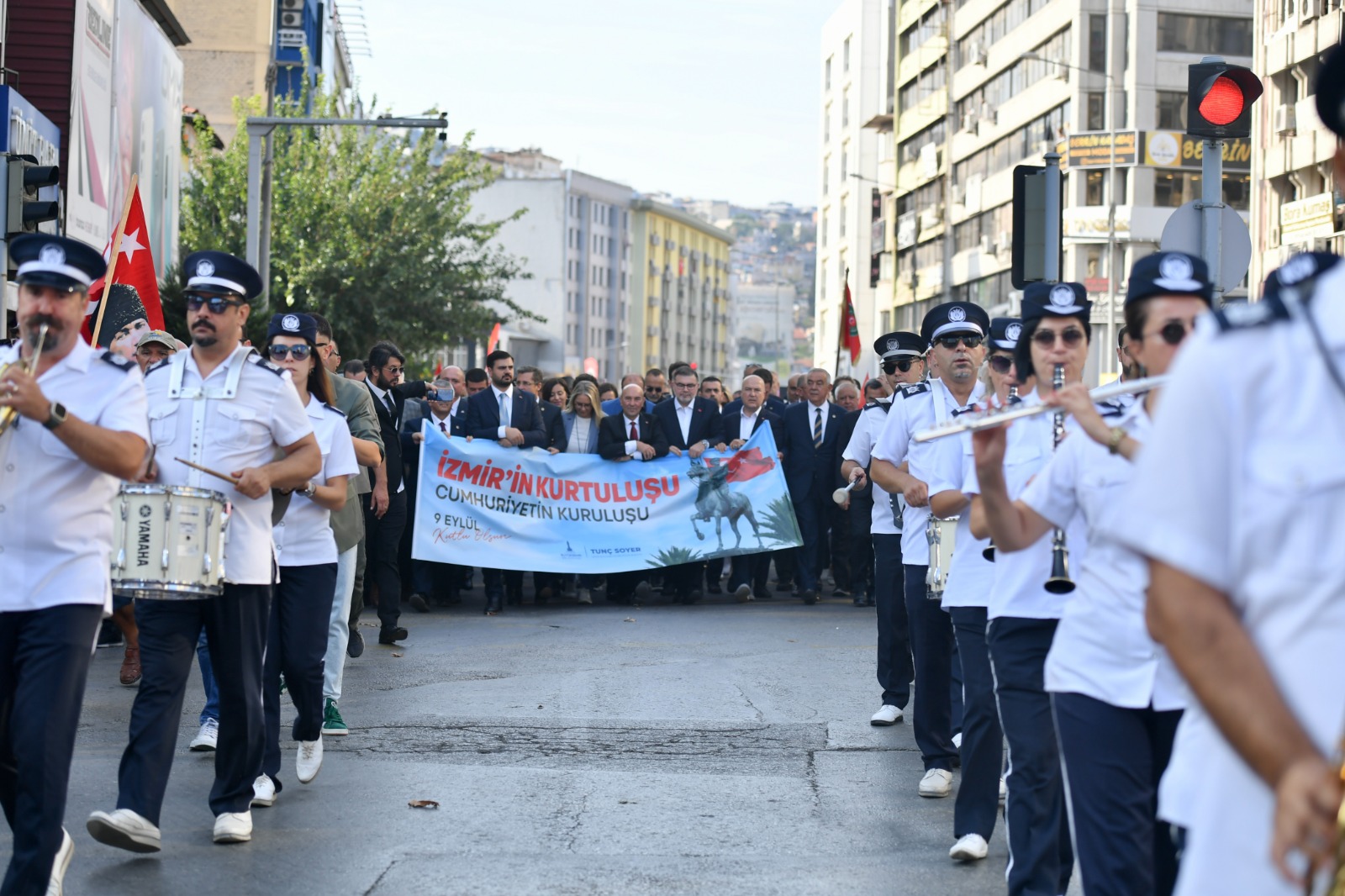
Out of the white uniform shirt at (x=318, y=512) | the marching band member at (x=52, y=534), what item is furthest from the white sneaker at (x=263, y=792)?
the marching band member at (x=52, y=534)

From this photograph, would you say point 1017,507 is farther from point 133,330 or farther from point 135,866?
point 133,330

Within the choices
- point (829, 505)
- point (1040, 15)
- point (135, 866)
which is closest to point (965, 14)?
point (1040, 15)

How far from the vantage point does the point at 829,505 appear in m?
18.7

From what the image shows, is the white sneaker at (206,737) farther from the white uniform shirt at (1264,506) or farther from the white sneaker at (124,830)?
the white uniform shirt at (1264,506)

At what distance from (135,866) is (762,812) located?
2.65 meters

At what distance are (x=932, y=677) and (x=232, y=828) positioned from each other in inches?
134

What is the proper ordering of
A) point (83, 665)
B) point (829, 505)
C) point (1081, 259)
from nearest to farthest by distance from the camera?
1. point (83, 665)
2. point (829, 505)
3. point (1081, 259)

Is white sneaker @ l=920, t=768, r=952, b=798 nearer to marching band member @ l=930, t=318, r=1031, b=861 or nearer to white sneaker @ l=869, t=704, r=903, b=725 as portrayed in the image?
marching band member @ l=930, t=318, r=1031, b=861

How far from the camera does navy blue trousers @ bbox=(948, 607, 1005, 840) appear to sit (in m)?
6.85

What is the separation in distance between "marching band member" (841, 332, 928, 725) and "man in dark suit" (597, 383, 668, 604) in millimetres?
6849

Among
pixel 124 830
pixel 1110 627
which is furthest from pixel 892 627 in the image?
pixel 1110 627

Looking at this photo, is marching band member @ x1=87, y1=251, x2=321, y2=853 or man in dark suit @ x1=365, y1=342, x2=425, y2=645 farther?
man in dark suit @ x1=365, y1=342, x2=425, y2=645

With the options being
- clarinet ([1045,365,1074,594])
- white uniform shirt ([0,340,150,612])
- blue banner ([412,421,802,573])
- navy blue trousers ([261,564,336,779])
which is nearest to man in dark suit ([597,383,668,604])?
blue banner ([412,421,802,573])

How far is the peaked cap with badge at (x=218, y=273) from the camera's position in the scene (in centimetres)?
699
